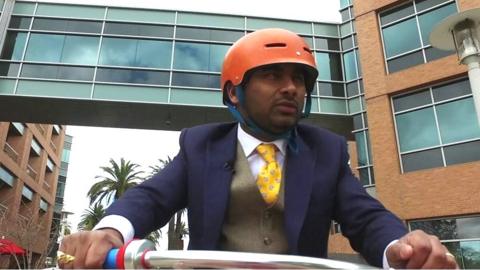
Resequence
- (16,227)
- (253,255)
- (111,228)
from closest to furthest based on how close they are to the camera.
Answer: (253,255)
(111,228)
(16,227)

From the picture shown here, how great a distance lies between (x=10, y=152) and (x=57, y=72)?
19.5 meters

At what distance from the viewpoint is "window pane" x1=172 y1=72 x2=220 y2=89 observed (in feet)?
57.3

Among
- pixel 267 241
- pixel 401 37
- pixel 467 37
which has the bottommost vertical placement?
pixel 267 241

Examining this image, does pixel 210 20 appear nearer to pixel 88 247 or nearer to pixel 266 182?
pixel 266 182

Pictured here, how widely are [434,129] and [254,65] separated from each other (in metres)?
14.4

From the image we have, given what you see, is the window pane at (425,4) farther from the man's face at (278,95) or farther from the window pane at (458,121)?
the man's face at (278,95)

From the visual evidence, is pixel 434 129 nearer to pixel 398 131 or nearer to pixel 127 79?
pixel 398 131

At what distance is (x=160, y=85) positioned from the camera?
679 inches

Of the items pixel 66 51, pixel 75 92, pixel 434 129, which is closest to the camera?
pixel 434 129

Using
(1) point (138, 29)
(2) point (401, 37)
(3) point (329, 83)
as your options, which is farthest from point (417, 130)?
(1) point (138, 29)

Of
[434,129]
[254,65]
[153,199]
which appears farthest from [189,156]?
[434,129]

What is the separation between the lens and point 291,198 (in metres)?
1.69

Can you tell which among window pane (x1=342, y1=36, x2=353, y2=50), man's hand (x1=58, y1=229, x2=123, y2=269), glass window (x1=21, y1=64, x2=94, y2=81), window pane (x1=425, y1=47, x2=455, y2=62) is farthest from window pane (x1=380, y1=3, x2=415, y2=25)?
man's hand (x1=58, y1=229, x2=123, y2=269)

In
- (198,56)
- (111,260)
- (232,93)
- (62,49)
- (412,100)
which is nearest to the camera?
(111,260)
